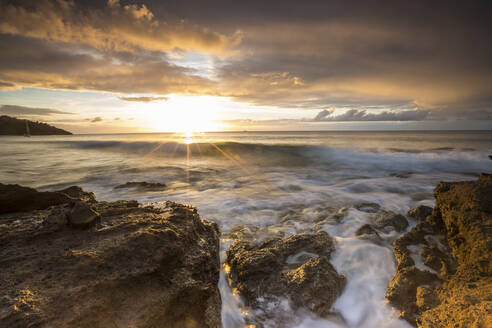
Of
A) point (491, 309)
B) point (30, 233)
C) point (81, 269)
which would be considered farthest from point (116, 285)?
point (491, 309)

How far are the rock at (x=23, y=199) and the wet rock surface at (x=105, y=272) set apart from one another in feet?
0.69

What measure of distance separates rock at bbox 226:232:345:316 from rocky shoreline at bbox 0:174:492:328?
1 centimetres

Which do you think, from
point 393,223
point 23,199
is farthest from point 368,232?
point 23,199

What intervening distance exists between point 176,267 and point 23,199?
254 cm

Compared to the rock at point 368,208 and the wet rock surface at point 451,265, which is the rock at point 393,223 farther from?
the rock at point 368,208

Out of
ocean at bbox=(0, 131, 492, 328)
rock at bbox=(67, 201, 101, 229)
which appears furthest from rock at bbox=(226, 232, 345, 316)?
rock at bbox=(67, 201, 101, 229)

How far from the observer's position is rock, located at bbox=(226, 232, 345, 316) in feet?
7.83

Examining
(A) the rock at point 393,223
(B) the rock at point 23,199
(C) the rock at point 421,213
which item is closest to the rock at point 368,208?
(C) the rock at point 421,213

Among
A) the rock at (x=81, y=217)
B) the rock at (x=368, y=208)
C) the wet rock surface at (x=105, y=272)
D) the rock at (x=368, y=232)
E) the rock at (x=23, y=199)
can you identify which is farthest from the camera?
the rock at (x=368, y=208)

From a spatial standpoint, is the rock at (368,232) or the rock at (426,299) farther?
the rock at (368,232)

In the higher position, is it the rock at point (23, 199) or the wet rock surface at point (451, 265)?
the rock at point (23, 199)

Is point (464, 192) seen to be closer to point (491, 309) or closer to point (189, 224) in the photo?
point (491, 309)

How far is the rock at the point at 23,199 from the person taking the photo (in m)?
2.84

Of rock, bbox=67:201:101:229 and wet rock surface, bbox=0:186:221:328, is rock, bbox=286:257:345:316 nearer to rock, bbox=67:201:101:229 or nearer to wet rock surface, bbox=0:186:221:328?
wet rock surface, bbox=0:186:221:328
